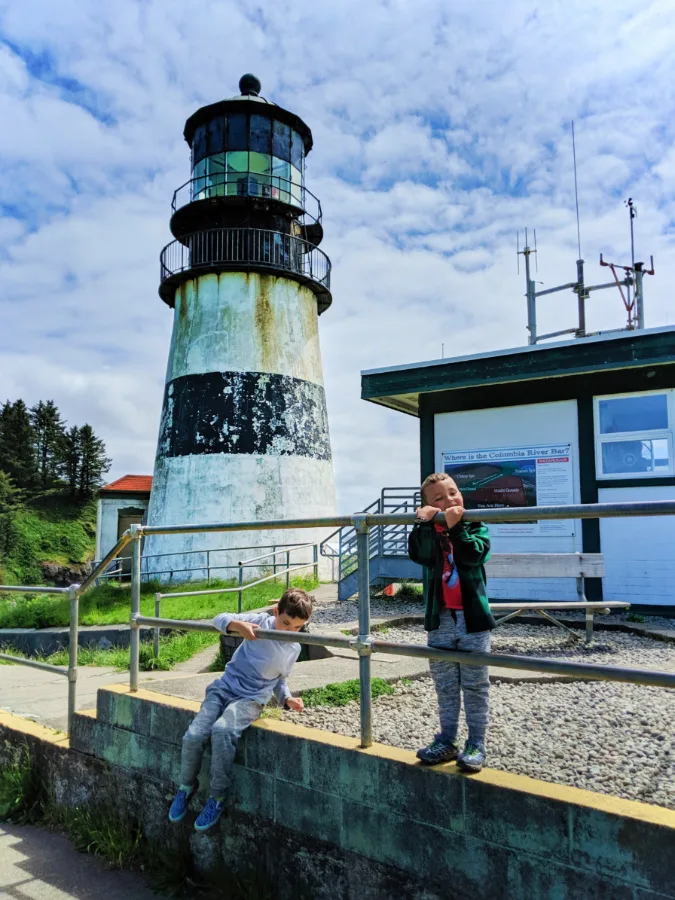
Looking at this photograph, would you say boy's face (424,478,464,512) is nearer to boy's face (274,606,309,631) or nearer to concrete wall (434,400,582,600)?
boy's face (274,606,309,631)

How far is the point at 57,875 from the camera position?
421 cm

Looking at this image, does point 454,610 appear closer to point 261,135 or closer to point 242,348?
point 242,348

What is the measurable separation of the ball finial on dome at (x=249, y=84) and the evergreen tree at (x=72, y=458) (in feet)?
81.5

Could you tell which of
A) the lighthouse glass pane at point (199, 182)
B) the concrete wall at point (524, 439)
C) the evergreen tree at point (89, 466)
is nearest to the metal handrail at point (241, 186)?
the lighthouse glass pane at point (199, 182)

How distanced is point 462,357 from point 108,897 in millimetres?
9206

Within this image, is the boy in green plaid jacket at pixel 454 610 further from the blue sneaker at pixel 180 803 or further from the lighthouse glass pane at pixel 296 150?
the lighthouse glass pane at pixel 296 150

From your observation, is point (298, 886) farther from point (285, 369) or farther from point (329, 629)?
point (285, 369)

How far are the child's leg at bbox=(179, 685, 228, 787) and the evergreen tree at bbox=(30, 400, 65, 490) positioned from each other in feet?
133

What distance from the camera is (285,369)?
67.9ft

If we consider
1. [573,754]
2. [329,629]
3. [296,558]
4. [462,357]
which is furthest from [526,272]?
[573,754]

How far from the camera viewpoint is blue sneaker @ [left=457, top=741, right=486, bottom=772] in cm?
302

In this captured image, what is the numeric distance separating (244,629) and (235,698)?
0.44 metres

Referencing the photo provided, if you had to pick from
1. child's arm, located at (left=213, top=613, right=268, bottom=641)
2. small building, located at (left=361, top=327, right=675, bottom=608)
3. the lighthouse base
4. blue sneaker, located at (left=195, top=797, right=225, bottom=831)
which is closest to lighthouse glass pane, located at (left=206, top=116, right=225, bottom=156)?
the lighthouse base

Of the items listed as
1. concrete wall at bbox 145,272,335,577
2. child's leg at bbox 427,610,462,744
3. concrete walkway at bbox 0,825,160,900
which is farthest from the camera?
concrete wall at bbox 145,272,335,577
